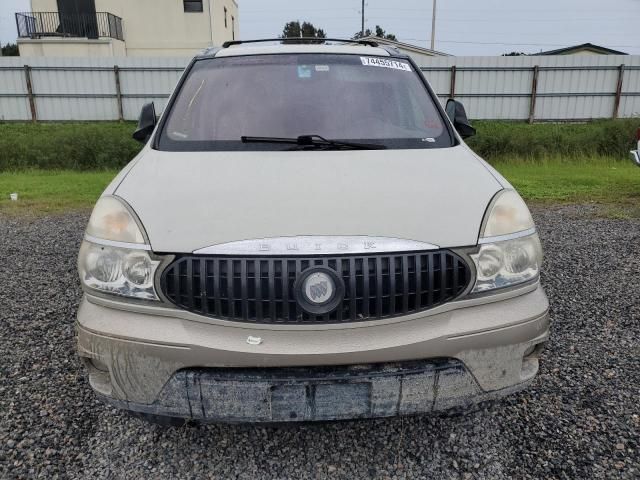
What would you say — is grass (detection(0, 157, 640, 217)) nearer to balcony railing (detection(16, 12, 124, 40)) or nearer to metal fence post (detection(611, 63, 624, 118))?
metal fence post (detection(611, 63, 624, 118))

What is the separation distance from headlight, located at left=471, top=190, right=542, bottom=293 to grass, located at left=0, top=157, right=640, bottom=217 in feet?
18.9

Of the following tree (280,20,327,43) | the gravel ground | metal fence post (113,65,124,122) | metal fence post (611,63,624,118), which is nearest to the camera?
the gravel ground

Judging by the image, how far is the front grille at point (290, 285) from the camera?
1.75 metres

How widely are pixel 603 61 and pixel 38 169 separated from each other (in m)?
18.6

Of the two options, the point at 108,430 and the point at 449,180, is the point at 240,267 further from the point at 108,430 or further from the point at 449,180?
the point at 108,430

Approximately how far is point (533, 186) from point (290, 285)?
26.9 ft

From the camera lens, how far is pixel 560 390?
2.63 meters

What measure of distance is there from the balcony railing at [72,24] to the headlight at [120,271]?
28271 mm

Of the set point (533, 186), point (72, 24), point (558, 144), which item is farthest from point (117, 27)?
point (533, 186)

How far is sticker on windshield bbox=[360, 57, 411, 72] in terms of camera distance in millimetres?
3171

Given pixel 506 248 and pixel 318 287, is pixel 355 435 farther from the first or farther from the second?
pixel 506 248

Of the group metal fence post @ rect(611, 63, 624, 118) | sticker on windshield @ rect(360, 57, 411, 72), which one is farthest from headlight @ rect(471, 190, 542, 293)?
metal fence post @ rect(611, 63, 624, 118)

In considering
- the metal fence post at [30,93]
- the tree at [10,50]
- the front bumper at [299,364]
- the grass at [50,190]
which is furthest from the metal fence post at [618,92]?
the tree at [10,50]

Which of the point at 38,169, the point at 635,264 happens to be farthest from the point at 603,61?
the point at 38,169
